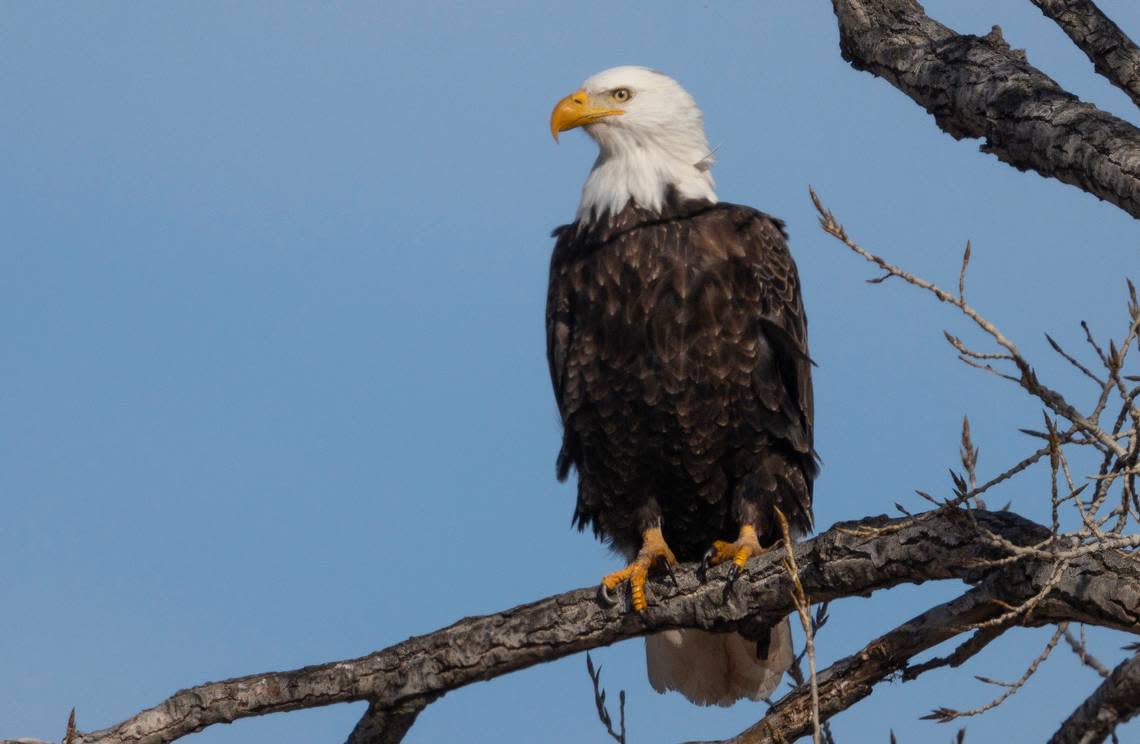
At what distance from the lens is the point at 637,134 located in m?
5.62

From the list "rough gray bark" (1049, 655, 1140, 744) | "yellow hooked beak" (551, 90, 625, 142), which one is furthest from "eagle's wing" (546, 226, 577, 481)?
"rough gray bark" (1049, 655, 1140, 744)

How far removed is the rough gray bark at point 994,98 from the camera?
3.72 meters

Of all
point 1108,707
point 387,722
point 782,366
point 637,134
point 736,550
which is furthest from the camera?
point 637,134

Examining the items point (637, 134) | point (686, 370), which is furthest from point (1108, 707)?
point (637, 134)

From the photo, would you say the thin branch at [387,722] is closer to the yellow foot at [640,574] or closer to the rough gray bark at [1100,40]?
the yellow foot at [640,574]

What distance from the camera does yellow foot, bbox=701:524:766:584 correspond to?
4637mm

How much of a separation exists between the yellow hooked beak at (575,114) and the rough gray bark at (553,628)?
1.92 m

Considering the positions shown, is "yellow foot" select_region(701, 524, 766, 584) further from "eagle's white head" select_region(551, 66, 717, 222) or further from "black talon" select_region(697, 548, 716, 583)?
"eagle's white head" select_region(551, 66, 717, 222)

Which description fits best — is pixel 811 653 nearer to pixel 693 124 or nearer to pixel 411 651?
pixel 411 651

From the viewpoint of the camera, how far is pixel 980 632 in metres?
3.78

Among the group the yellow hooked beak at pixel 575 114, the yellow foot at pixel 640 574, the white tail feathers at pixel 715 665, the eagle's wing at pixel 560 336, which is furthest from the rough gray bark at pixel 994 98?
the white tail feathers at pixel 715 665

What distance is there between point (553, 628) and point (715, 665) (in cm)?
147

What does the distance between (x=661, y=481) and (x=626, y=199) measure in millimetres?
1111

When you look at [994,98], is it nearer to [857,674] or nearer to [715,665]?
[857,674]
